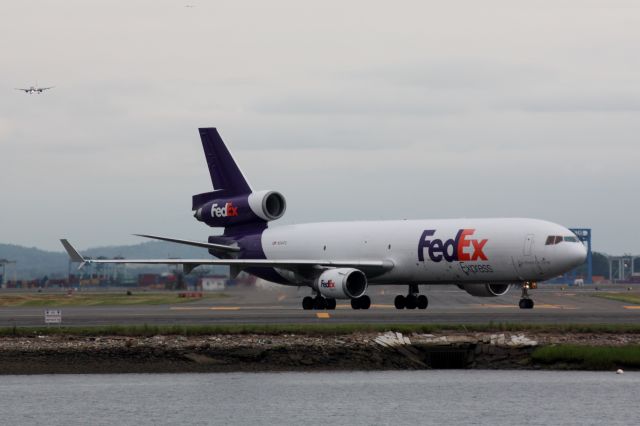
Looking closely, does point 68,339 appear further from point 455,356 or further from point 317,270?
point 317,270

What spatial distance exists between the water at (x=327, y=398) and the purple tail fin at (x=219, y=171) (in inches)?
1297

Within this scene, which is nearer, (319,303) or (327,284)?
(327,284)

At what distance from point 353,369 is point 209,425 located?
32.0ft

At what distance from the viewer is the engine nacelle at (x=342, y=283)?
2346 inches

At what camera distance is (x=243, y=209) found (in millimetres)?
69500

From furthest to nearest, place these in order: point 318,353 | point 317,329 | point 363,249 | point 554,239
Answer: point 363,249 < point 554,239 < point 317,329 < point 318,353

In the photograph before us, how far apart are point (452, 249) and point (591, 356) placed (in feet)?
67.9

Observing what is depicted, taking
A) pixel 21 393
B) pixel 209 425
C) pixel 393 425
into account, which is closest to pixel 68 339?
pixel 21 393

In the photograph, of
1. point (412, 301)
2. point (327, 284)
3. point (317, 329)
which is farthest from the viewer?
point (412, 301)

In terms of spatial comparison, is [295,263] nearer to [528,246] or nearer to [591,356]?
[528,246]

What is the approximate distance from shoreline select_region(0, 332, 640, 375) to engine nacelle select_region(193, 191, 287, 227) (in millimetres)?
29067

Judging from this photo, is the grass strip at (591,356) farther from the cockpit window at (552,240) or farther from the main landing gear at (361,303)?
the main landing gear at (361,303)

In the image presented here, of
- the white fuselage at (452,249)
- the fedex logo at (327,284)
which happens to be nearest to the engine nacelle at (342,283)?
the fedex logo at (327,284)

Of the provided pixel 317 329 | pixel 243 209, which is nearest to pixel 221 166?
pixel 243 209
